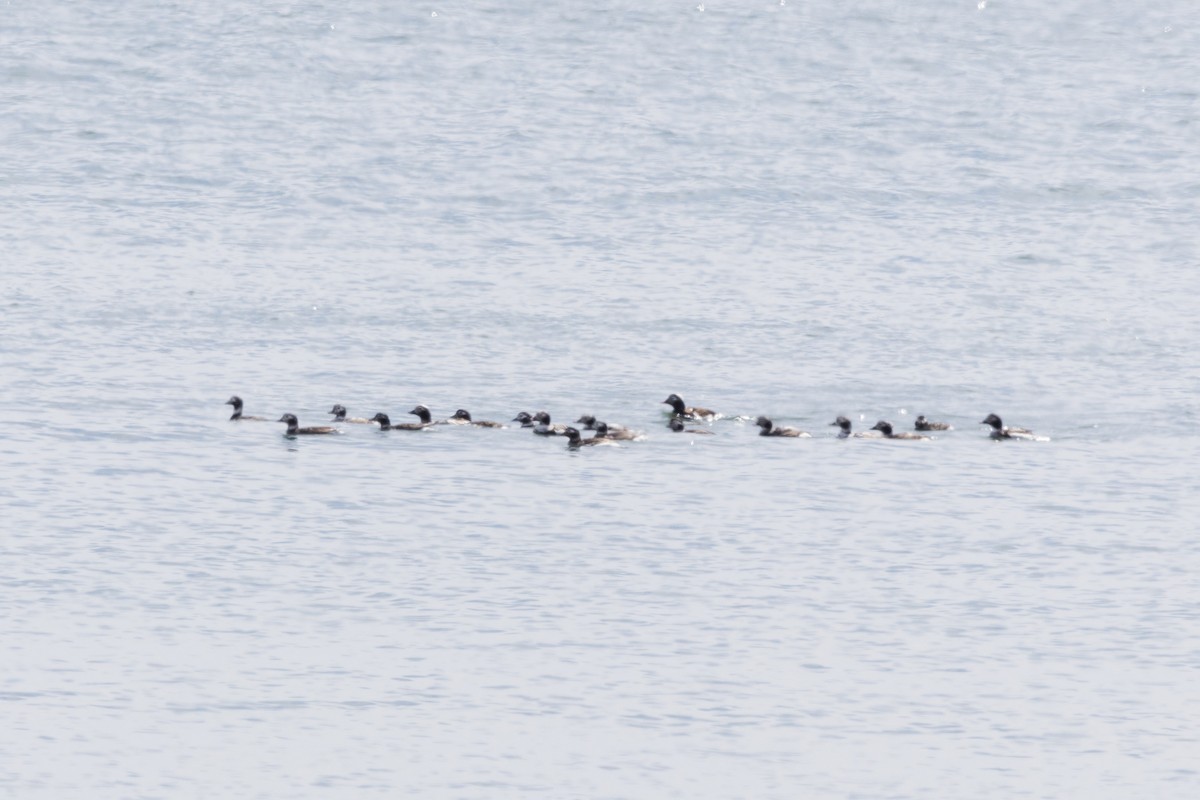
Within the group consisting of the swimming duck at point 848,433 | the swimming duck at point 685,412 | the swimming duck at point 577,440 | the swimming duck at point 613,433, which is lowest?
the swimming duck at point 577,440

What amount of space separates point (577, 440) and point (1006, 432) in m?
6.94

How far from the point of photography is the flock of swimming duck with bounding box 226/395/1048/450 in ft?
127

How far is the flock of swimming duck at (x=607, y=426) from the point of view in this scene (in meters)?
38.6

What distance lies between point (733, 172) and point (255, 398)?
2623cm

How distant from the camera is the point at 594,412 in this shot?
40.7 m

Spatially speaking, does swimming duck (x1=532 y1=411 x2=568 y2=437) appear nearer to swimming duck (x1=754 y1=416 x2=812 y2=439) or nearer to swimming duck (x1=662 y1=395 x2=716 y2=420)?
swimming duck (x1=662 y1=395 x2=716 y2=420)

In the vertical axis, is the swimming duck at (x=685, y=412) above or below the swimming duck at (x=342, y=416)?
above

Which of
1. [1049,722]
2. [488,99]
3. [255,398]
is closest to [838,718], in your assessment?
[1049,722]

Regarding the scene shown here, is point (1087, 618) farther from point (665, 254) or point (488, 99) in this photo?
point (488, 99)

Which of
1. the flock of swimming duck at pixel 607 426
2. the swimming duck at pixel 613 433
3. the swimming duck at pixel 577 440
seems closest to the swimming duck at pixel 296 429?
the flock of swimming duck at pixel 607 426

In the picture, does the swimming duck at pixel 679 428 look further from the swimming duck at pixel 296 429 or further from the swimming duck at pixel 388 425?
the swimming duck at pixel 296 429

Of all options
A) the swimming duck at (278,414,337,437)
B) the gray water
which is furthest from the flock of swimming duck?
the gray water

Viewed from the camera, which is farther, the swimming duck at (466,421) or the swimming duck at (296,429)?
the swimming duck at (466,421)

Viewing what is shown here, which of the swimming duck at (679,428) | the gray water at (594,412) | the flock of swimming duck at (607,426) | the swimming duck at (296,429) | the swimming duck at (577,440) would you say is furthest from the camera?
the swimming duck at (679,428)
